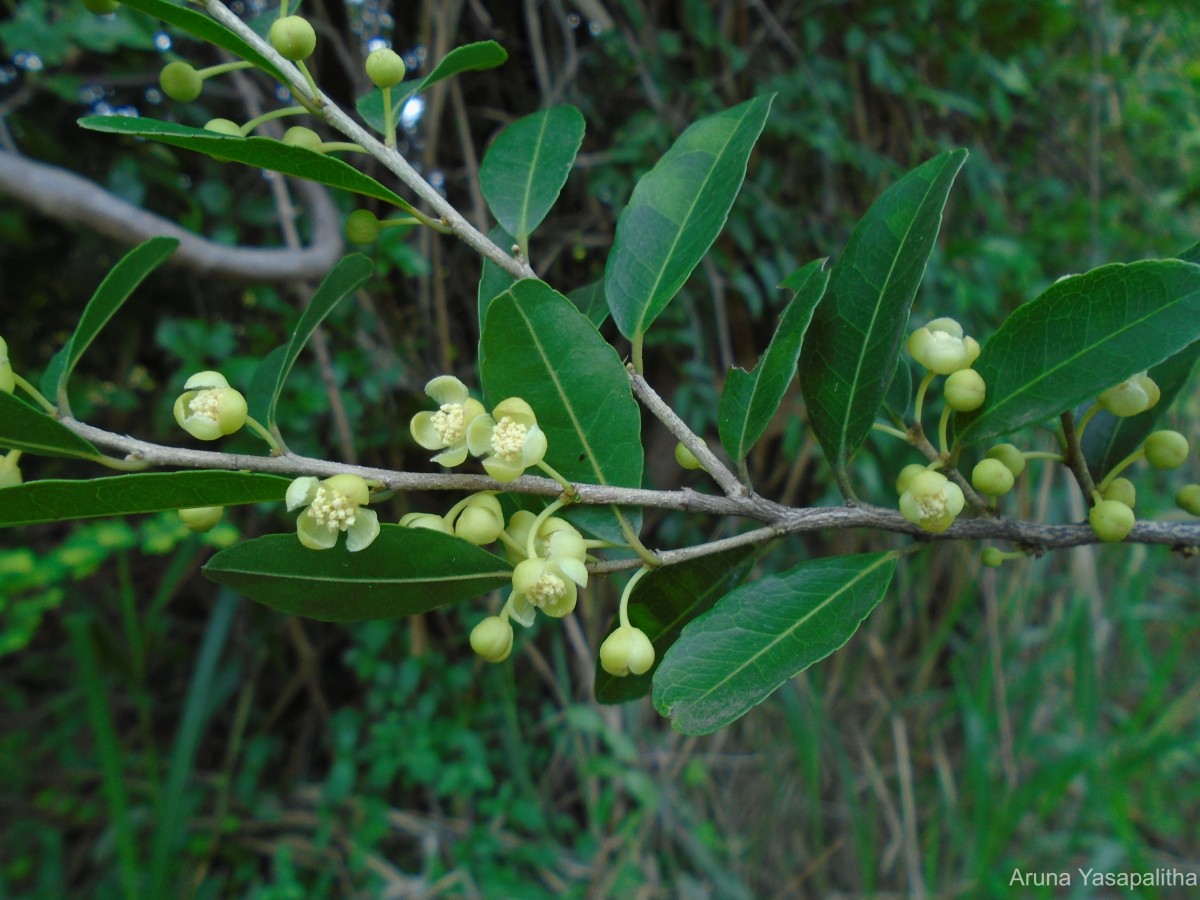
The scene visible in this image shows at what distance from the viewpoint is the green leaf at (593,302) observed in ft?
2.16

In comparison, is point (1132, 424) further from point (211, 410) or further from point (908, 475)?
point (211, 410)

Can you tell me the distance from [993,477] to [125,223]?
1.19m

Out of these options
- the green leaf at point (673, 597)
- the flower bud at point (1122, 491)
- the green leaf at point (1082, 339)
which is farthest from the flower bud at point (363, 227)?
the flower bud at point (1122, 491)

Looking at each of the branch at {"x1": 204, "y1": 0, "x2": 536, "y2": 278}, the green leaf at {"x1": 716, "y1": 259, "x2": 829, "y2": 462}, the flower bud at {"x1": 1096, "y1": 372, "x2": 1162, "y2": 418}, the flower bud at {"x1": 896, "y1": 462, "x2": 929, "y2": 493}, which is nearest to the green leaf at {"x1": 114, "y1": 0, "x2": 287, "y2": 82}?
the branch at {"x1": 204, "y1": 0, "x2": 536, "y2": 278}

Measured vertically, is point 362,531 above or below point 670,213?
below

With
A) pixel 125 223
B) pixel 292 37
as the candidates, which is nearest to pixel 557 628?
pixel 125 223

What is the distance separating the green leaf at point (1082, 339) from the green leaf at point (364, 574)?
0.37 metres

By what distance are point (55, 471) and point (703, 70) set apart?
1813 millimetres

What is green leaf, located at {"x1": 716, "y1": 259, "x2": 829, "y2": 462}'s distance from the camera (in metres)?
0.50

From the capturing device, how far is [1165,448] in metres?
0.60

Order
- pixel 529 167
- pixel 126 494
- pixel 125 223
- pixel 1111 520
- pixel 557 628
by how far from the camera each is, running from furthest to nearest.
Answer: pixel 557 628, pixel 125 223, pixel 529 167, pixel 1111 520, pixel 126 494

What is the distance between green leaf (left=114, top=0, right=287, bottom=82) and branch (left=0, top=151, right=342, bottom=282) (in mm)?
586

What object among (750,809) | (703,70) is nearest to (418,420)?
(703,70)

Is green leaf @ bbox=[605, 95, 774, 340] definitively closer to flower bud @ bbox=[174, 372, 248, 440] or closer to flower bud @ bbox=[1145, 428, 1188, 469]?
flower bud @ bbox=[174, 372, 248, 440]
